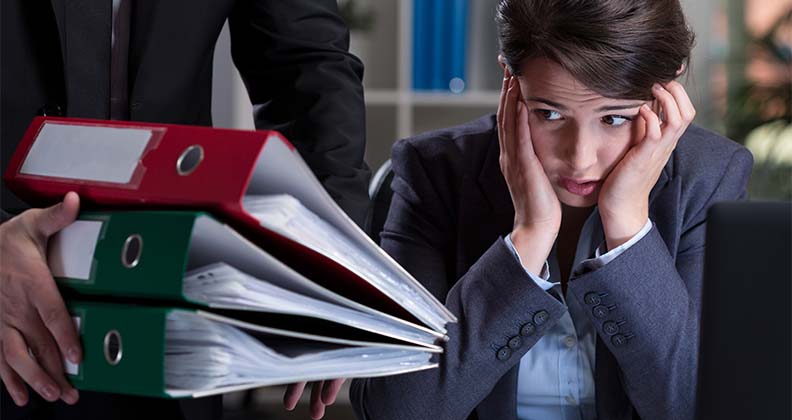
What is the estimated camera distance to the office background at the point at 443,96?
3543 millimetres

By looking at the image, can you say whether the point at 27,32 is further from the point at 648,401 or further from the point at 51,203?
the point at 648,401

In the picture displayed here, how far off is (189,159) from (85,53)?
528 millimetres

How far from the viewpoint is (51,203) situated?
0.70 metres

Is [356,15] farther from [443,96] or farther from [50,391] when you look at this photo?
[50,391]

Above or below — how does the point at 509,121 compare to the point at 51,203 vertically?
below

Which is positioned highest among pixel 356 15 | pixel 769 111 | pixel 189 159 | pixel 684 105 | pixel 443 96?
pixel 189 159

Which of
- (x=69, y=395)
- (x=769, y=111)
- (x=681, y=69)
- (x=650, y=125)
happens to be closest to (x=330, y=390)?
(x=69, y=395)

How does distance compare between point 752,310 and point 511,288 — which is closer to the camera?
point 752,310

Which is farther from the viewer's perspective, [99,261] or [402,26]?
[402,26]

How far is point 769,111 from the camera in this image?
3801 millimetres

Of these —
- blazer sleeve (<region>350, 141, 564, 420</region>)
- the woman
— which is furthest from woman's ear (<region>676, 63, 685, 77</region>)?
blazer sleeve (<region>350, 141, 564, 420</region>)

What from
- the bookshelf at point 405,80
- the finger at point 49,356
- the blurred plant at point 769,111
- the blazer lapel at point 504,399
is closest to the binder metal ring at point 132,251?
the finger at point 49,356

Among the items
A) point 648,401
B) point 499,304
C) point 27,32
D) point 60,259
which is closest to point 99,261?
point 60,259

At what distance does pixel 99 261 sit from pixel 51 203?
0.13 m
